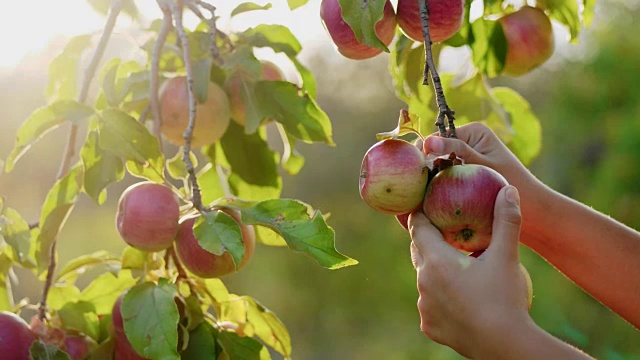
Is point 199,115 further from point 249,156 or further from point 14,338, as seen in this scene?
point 14,338

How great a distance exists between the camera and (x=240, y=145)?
0.89 meters

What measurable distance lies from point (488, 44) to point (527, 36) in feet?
0.15

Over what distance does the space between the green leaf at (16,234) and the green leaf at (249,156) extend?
23 cm

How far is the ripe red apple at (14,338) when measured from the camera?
71 centimetres

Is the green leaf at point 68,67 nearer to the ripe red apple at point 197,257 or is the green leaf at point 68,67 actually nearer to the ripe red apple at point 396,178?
the ripe red apple at point 197,257

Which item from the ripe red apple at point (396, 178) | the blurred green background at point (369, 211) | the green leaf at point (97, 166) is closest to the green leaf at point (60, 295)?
the green leaf at point (97, 166)

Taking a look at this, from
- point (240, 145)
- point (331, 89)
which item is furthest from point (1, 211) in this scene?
point (331, 89)

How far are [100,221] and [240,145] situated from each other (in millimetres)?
3563

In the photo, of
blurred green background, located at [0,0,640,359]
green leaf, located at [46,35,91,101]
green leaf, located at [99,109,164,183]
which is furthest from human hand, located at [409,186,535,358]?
blurred green background, located at [0,0,640,359]

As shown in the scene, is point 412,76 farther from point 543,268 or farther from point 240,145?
point 543,268

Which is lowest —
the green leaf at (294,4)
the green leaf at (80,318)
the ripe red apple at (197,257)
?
the green leaf at (80,318)

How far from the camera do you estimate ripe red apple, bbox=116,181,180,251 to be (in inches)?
28.3

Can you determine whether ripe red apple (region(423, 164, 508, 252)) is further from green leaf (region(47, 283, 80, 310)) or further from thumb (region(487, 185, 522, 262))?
green leaf (region(47, 283, 80, 310))

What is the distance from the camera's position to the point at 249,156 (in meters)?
0.89
